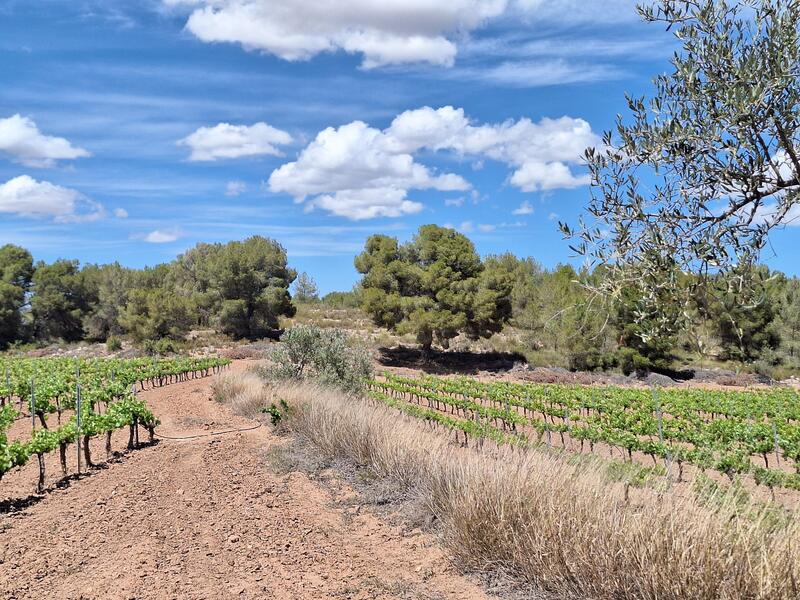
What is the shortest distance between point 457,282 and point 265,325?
1635 cm

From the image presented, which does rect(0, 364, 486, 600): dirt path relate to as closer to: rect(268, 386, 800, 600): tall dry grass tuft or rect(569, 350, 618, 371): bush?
rect(268, 386, 800, 600): tall dry grass tuft

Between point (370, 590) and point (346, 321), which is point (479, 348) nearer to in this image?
point (346, 321)

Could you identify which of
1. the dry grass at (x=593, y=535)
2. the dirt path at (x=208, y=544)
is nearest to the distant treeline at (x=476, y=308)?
the dirt path at (x=208, y=544)

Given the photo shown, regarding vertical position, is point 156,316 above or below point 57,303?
below

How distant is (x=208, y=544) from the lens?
6691 mm

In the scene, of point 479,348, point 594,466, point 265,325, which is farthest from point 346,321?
point 594,466

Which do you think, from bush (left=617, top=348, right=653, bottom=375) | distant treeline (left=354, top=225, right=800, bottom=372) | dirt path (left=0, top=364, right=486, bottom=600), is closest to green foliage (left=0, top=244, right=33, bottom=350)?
distant treeline (left=354, top=225, right=800, bottom=372)

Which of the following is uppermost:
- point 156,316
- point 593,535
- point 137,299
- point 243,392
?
point 137,299

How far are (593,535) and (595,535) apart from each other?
3 centimetres

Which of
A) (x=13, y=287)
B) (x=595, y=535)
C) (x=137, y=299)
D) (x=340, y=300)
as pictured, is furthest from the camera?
(x=340, y=300)

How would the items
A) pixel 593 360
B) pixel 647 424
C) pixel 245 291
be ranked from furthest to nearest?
pixel 245 291 < pixel 593 360 < pixel 647 424

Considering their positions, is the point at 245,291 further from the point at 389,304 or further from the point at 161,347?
the point at 389,304

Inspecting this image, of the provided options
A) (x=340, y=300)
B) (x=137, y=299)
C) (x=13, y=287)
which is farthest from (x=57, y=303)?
(x=340, y=300)

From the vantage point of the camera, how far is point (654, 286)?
3736 millimetres
